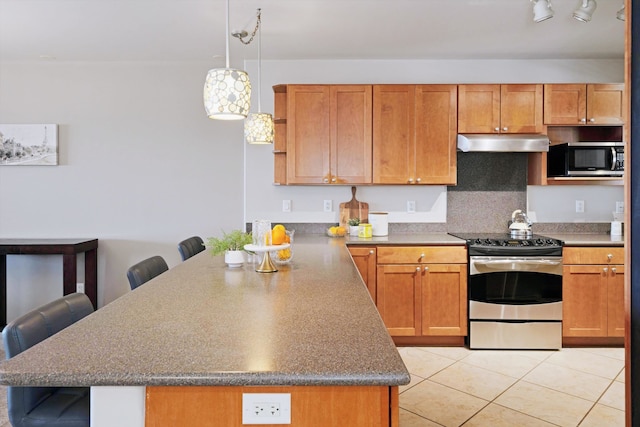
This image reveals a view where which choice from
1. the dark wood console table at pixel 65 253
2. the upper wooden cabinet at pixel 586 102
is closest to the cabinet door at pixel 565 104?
the upper wooden cabinet at pixel 586 102

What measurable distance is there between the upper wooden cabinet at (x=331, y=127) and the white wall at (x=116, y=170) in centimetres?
78

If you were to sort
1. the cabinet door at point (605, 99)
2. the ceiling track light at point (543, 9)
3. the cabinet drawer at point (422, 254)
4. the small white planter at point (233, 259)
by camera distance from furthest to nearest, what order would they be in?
the cabinet door at point (605, 99) < the cabinet drawer at point (422, 254) < the ceiling track light at point (543, 9) < the small white planter at point (233, 259)

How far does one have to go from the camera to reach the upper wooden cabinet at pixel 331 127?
4.02 meters

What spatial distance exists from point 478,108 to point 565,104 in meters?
0.73

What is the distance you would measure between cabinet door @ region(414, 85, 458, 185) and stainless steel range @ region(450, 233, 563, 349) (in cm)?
82

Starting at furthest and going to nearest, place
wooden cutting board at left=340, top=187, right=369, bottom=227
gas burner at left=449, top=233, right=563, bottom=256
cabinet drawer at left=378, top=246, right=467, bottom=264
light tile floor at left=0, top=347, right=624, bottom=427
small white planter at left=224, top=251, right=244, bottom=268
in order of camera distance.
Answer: wooden cutting board at left=340, top=187, right=369, bottom=227, cabinet drawer at left=378, top=246, right=467, bottom=264, gas burner at left=449, top=233, right=563, bottom=256, light tile floor at left=0, top=347, right=624, bottom=427, small white planter at left=224, top=251, right=244, bottom=268

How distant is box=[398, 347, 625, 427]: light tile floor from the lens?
261cm

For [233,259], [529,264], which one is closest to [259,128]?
[233,259]

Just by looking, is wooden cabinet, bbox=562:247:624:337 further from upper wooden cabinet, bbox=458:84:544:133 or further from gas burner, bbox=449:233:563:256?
upper wooden cabinet, bbox=458:84:544:133

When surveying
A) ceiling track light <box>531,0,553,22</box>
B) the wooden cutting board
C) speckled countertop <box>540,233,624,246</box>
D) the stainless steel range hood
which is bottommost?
speckled countertop <box>540,233,624,246</box>

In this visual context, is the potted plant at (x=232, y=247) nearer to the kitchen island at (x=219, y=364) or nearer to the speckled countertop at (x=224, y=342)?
the speckled countertop at (x=224, y=342)

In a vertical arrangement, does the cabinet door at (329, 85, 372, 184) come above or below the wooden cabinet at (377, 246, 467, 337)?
above

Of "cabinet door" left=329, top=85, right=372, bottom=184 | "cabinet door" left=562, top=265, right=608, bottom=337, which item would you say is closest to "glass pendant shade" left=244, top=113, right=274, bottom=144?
"cabinet door" left=329, top=85, right=372, bottom=184

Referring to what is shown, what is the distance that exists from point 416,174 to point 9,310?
162 inches
